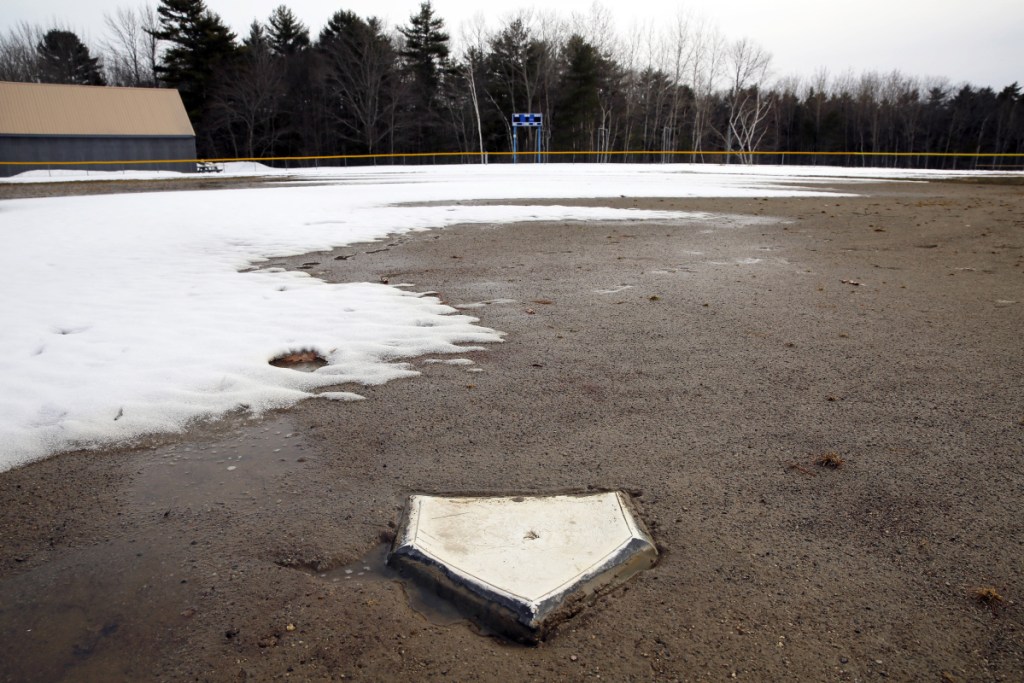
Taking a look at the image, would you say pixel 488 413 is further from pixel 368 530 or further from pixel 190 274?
pixel 190 274

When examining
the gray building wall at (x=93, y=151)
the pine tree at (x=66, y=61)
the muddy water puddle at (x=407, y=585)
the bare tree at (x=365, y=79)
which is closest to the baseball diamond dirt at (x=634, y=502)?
the muddy water puddle at (x=407, y=585)

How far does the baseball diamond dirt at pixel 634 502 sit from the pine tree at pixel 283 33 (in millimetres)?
70925

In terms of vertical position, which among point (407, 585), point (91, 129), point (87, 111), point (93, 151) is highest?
point (87, 111)

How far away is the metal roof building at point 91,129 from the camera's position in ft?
136

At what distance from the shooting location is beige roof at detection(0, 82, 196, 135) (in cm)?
4172

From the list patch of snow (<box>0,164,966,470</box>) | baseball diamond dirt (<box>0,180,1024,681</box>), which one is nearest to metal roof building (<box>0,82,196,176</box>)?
patch of snow (<box>0,164,966,470</box>)

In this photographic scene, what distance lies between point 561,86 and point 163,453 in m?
66.9

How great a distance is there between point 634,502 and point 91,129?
169 ft

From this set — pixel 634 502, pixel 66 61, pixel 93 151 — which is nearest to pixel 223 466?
pixel 634 502

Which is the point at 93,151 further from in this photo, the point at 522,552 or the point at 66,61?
the point at 522,552

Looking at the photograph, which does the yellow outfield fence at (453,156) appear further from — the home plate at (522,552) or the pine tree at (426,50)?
the home plate at (522,552)

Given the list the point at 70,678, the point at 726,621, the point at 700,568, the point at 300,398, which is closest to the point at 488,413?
the point at 300,398

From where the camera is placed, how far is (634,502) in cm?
268

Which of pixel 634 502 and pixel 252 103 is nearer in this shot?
pixel 634 502
